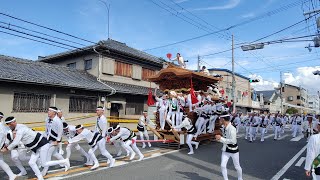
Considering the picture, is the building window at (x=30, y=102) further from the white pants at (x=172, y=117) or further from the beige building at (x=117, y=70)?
the white pants at (x=172, y=117)

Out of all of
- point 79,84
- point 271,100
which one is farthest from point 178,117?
point 271,100

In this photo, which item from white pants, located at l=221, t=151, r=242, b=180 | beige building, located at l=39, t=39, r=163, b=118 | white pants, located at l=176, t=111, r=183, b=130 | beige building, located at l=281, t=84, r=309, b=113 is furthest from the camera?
beige building, located at l=281, t=84, r=309, b=113

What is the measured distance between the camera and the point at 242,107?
161 ft

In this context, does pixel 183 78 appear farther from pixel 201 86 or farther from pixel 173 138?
pixel 173 138

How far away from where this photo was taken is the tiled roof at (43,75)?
13711mm

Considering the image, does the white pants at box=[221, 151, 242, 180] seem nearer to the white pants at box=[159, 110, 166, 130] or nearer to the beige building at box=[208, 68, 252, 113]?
the white pants at box=[159, 110, 166, 130]

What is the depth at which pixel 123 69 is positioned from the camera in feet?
71.6

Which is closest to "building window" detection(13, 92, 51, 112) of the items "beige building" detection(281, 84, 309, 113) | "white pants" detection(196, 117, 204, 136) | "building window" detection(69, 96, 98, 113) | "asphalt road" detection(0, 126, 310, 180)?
"building window" detection(69, 96, 98, 113)

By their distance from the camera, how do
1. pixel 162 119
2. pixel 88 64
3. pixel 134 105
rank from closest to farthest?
pixel 162 119 → pixel 88 64 → pixel 134 105

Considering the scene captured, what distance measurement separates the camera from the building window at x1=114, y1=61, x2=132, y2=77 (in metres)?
21.3

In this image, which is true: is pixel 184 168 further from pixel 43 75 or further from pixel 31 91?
pixel 43 75

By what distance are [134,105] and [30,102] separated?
28.1ft

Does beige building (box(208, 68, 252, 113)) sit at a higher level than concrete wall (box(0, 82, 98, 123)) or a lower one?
higher

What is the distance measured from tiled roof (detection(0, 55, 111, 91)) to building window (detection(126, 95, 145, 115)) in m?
3.07
